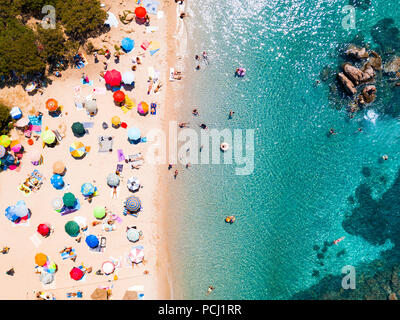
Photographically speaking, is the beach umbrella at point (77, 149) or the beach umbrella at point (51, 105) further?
the beach umbrella at point (77, 149)

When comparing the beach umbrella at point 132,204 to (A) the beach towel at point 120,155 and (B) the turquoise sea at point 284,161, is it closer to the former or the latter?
(B) the turquoise sea at point 284,161

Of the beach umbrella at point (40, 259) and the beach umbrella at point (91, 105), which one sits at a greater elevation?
the beach umbrella at point (91, 105)

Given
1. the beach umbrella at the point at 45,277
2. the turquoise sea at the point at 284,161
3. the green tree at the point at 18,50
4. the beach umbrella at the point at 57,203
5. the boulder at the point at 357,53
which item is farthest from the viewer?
the turquoise sea at the point at 284,161

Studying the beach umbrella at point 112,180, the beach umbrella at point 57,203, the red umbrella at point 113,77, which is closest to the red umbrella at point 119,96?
the red umbrella at point 113,77

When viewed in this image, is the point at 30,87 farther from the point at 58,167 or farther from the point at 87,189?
the point at 87,189

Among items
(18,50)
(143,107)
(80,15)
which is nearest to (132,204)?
(143,107)

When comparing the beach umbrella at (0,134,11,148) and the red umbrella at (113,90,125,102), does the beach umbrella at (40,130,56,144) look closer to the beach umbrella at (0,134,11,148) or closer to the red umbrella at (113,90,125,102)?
the beach umbrella at (0,134,11,148)
